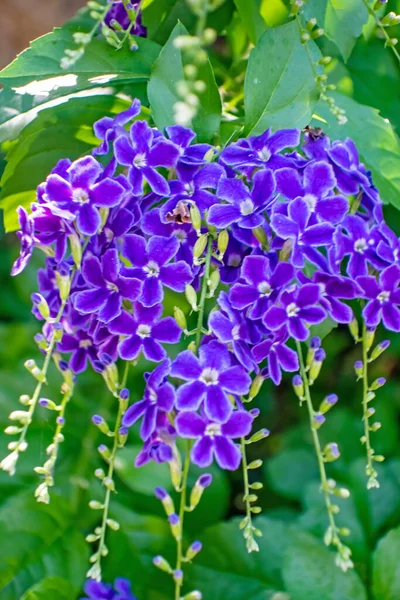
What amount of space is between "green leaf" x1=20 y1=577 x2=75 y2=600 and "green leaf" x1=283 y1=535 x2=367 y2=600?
1.18 feet

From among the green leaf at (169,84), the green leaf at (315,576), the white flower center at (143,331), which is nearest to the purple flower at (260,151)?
the green leaf at (169,84)

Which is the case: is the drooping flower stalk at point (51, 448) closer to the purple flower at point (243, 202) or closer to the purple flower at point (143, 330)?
the purple flower at point (143, 330)

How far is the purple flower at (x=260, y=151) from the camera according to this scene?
0.80m

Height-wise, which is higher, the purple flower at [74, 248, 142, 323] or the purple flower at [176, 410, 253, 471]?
the purple flower at [74, 248, 142, 323]

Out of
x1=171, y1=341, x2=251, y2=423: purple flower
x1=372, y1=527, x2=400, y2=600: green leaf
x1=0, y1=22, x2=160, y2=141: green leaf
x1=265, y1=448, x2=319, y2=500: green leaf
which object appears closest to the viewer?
x1=171, y1=341, x2=251, y2=423: purple flower

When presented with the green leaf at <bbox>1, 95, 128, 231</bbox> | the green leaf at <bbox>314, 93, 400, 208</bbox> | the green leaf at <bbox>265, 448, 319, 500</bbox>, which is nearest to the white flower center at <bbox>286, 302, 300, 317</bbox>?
the green leaf at <bbox>314, 93, 400, 208</bbox>

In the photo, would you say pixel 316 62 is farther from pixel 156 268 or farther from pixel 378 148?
pixel 156 268

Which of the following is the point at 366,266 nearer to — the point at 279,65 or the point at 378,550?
the point at 279,65

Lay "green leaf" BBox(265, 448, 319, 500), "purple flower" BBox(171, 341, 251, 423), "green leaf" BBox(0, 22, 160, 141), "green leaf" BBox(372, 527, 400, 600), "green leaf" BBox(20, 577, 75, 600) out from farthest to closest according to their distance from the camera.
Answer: "green leaf" BBox(265, 448, 319, 500), "green leaf" BBox(372, 527, 400, 600), "green leaf" BBox(20, 577, 75, 600), "green leaf" BBox(0, 22, 160, 141), "purple flower" BBox(171, 341, 251, 423)

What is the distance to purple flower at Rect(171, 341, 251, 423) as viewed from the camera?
698mm

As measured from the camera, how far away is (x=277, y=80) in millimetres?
896

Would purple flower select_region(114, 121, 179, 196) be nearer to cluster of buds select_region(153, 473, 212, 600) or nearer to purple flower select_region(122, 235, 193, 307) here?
purple flower select_region(122, 235, 193, 307)

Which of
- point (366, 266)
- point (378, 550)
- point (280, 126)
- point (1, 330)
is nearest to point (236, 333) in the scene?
point (366, 266)

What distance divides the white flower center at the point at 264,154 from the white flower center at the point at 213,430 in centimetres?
32
